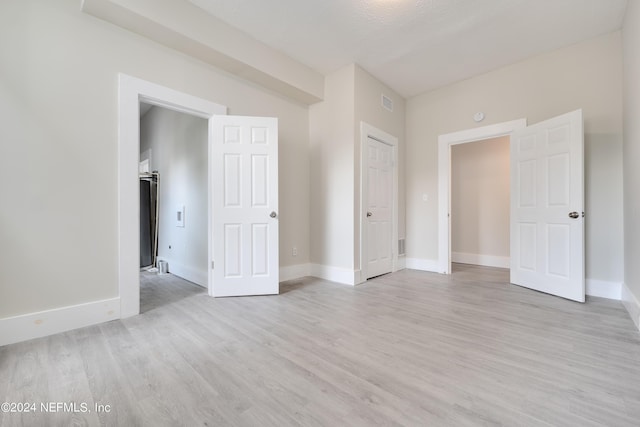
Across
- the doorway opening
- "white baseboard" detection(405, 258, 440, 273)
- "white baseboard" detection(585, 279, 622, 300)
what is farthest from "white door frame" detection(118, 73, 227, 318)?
"white baseboard" detection(585, 279, 622, 300)

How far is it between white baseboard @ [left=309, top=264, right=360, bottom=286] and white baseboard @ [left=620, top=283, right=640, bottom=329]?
98.2 inches

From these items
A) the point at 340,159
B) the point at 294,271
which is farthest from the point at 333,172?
the point at 294,271

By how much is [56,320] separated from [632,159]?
16.6 feet

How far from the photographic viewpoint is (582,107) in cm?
312

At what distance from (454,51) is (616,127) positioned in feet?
6.40

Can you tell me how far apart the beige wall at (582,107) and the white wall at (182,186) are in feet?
11.5

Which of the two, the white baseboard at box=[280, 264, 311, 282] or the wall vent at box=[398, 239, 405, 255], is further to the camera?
the wall vent at box=[398, 239, 405, 255]

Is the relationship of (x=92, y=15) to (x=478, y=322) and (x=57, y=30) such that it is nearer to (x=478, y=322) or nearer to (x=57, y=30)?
(x=57, y=30)

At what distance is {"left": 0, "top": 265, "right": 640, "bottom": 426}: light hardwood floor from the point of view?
4.05ft

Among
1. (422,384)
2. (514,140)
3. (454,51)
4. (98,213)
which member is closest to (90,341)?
(98,213)

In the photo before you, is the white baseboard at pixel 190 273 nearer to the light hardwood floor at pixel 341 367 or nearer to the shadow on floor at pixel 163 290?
the shadow on floor at pixel 163 290

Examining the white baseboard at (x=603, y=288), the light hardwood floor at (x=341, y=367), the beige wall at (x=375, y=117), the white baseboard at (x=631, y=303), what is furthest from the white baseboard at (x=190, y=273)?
the white baseboard at (x=603, y=288)

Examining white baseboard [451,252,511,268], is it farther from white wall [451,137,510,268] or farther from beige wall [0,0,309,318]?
beige wall [0,0,309,318]

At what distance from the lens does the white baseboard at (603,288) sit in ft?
9.51
